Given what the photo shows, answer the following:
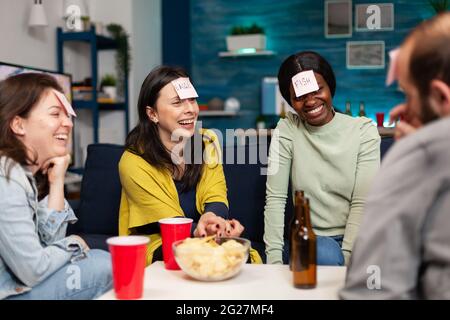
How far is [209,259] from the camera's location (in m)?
1.27

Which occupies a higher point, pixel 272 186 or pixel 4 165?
pixel 4 165

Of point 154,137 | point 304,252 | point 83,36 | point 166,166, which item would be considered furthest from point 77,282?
point 83,36

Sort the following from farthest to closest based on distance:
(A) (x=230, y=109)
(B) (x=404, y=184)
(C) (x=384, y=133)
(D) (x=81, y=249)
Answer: (A) (x=230, y=109)
(C) (x=384, y=133)
(D) (x=81, y=249)
(B) (x=404, y=184)

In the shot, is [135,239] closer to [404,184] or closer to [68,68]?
[404,184]

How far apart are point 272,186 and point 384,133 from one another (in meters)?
2.26

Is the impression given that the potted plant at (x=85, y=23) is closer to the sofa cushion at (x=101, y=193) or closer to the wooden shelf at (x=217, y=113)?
the wooden shelf at (x=217, y=113)

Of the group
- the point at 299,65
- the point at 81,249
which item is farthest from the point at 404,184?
the point at 299,65

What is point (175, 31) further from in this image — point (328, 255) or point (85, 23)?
point (328, 255)

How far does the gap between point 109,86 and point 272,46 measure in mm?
1954

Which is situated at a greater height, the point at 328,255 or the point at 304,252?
the point at 304,252

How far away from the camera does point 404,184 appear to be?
879mm

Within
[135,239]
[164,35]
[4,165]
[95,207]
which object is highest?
[164,35]

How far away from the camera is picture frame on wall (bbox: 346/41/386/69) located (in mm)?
5492

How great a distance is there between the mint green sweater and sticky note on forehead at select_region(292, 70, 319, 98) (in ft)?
0.64
